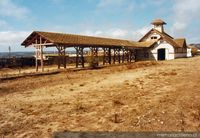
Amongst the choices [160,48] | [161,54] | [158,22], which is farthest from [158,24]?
[160,48]

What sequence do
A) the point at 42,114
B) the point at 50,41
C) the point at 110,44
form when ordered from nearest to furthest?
the point at 42,114 < the point at 50,41 < the point at 110,44

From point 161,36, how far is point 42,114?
47905mm

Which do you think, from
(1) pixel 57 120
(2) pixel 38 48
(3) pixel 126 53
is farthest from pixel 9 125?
(3) pixel 126 53

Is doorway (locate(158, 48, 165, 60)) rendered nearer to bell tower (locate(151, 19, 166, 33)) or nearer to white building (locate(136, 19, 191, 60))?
white building (locate(136, 19, 191, 60))

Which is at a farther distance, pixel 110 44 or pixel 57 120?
pixel 110 44

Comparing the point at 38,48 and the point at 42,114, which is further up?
the point at 38,48

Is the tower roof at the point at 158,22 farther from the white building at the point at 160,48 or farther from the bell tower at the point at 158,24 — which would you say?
the white building at the point at 160,48

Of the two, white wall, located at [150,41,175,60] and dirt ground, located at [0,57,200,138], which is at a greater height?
white wall, located at [150,41,175,60]

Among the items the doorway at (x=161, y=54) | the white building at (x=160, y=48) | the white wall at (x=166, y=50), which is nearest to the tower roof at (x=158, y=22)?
the white building at (x=160, y=48)

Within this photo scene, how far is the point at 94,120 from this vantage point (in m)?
9.06

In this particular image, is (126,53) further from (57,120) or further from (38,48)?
(57,120)

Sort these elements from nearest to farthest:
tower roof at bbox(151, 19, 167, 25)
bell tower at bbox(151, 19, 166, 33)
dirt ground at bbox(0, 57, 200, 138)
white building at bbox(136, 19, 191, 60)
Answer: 1. dirt ground at bbox(0, 57, 200, 138)
2. white building at bbox(136, 19, 191, 60)
3. tower roof at bbox(151, 19, 167, 25)
4. bell tower at bbox(151, 19, 166, 33)

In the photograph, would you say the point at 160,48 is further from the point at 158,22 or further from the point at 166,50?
the point at 158,22

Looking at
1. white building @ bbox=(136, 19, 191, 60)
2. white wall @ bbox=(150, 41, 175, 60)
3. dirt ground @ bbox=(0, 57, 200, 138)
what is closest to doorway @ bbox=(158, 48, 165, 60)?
A: white building @ bbox=(136, 19, 191, 60)
